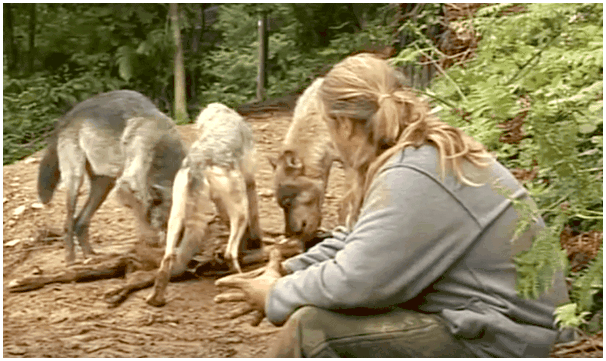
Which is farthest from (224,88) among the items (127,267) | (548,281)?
(548,281)

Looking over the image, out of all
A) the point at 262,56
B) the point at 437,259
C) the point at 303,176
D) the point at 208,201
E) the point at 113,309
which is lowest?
the point at 113,309

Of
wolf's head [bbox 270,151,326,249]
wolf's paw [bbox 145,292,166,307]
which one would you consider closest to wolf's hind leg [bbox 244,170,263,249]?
wolf's head [bbox 270,151,326,249]

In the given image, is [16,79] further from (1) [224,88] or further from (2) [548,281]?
(2) [548,281]

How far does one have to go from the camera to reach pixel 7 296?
461 cm

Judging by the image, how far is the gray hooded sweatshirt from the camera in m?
3.14

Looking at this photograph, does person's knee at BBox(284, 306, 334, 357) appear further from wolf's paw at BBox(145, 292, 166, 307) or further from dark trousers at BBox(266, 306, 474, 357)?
wolf's paw at BBox(145, 292, 166, 307)

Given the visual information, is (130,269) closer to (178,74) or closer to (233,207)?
(233,207)

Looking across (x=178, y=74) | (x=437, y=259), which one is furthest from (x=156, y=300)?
(x=437, y=259)

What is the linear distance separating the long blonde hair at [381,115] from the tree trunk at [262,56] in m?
1.34

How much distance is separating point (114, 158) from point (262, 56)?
1021 mm

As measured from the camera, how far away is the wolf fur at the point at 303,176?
4.52 meters

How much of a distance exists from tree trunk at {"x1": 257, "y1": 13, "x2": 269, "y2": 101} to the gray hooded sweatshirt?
170cm

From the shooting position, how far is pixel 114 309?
→ 450 cm

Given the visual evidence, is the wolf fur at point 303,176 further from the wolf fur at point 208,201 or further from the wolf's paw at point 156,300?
the wolf's paw at point 156,300
